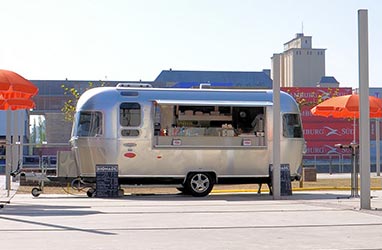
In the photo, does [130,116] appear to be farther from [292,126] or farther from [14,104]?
[292,126]

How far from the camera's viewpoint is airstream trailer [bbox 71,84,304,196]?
18.9m

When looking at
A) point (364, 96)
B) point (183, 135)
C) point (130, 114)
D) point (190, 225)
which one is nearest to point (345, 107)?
point (183, 135)

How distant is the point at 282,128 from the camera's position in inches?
784

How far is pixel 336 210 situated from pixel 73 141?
771 centimetres

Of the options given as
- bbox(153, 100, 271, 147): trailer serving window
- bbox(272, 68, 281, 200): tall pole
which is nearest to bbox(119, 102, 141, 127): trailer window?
bbox(153, 100, 271, 147): trailer serving window

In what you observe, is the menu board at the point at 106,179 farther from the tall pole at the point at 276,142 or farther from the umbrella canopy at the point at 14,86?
the tall pole at the point at 276,142

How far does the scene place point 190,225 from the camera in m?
11.8

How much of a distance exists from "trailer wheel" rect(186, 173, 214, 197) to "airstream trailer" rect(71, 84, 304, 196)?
26 mm

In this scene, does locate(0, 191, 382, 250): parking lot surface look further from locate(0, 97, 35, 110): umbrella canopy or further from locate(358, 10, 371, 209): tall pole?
locate(0, 97, 35, 110): umbrella canopy

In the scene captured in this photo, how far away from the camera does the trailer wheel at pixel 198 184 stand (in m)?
19.3

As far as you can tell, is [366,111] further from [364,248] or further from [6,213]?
[6,213]

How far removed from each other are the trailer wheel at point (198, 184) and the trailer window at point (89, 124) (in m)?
2.69

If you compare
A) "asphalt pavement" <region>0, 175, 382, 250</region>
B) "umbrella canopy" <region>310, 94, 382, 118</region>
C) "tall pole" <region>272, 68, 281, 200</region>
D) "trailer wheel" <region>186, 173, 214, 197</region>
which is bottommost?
"asphalt pavement" <region>0, 175, 382, 250</region>

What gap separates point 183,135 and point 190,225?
7.77 metres
